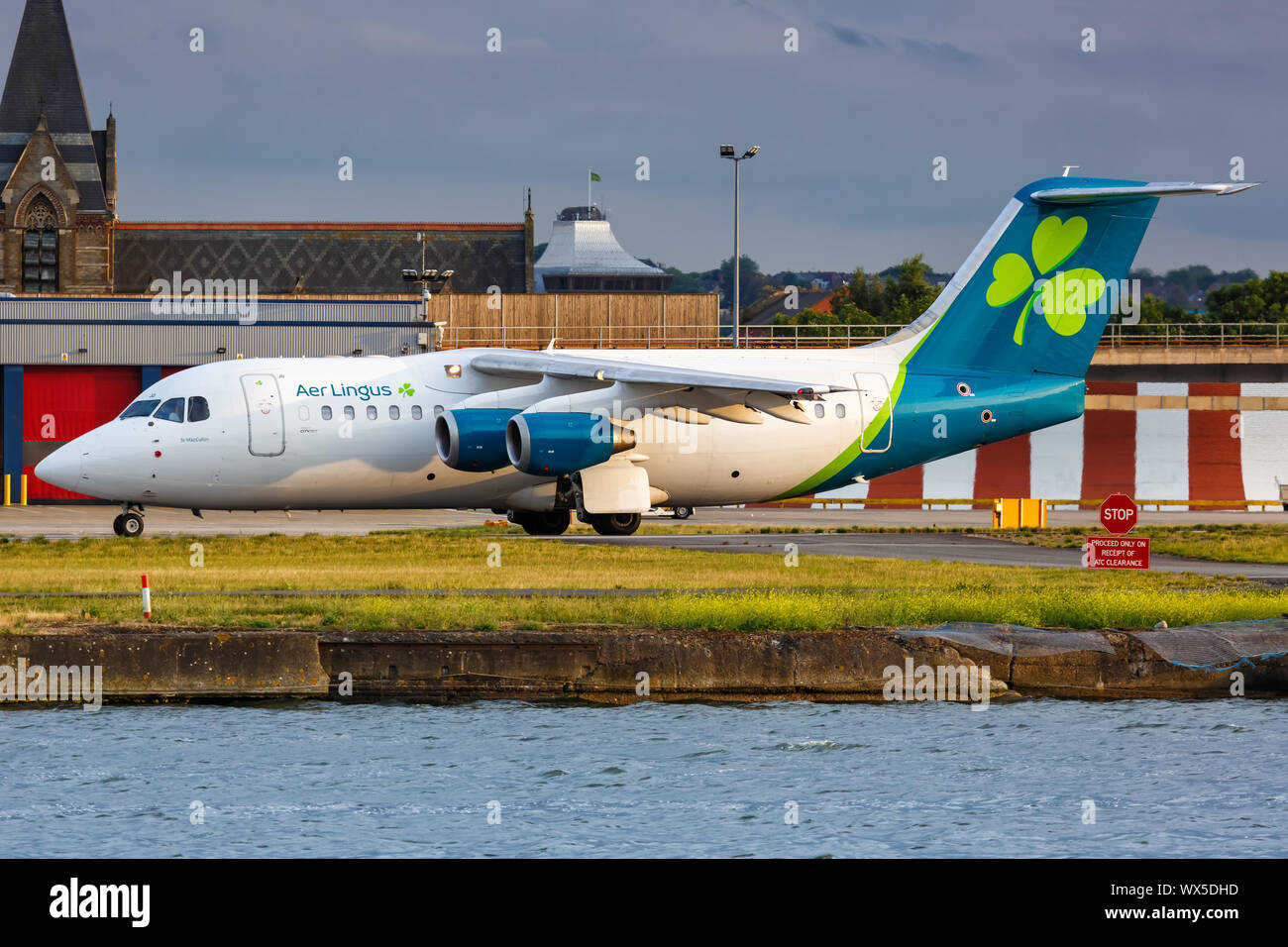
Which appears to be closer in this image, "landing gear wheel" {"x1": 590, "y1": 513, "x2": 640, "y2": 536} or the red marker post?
the red marker post

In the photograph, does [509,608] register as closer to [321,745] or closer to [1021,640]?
[321,745]

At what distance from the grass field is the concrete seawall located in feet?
2.80

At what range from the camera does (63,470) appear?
1217 inches

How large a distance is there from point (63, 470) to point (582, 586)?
1117 cm

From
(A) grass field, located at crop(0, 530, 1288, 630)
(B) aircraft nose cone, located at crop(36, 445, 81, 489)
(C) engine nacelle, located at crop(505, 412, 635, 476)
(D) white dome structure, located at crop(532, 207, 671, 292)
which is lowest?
(A) grass field, located at crop(0, 530, 1288, 630)

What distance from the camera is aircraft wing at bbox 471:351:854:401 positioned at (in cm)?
2997

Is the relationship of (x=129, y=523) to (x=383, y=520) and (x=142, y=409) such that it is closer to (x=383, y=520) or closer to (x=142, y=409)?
(x=142, y=409)

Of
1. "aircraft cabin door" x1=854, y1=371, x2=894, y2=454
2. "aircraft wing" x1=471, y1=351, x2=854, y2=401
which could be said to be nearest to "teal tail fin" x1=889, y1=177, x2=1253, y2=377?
"aircraft cabin door" x1=854, y1=371, x2=894, y2=454

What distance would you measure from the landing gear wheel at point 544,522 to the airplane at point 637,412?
57 millimetres

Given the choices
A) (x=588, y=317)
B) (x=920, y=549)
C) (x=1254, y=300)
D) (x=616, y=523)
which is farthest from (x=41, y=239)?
(x=1254, y=300)

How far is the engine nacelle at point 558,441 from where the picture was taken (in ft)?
99.3

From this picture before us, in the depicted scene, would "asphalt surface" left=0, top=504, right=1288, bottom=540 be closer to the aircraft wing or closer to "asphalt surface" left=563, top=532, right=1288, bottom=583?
"asphalt surface" left=563, top=532, right=1288, bottom=583

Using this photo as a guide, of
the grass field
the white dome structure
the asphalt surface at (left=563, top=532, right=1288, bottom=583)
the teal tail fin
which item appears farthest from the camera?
the white dome structure

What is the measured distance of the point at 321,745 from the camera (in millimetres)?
18984
